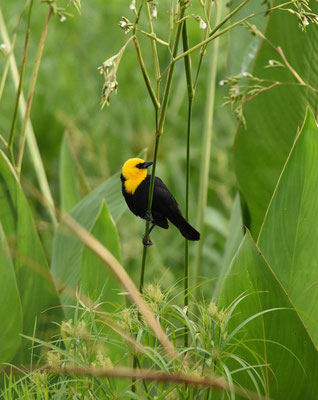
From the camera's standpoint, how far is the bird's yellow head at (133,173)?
2.09 feet

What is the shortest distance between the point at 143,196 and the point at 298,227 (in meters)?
0.31

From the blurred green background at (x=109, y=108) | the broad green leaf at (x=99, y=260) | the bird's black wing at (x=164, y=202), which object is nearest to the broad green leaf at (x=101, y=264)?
the broad green leaf at (x=99, y=260)

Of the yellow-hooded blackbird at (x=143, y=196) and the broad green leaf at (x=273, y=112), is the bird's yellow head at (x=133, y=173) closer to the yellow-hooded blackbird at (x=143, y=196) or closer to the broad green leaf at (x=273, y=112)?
the yellow-hooded blackbird at (x=143, y=196)

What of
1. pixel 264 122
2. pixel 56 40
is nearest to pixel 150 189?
pixel 264 122

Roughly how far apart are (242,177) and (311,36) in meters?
0.27

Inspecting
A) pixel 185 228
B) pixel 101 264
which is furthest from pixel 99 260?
pixel 185 228

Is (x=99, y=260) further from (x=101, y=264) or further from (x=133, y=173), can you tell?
(x=133, y=173)

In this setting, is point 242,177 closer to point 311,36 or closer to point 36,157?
point 311,36

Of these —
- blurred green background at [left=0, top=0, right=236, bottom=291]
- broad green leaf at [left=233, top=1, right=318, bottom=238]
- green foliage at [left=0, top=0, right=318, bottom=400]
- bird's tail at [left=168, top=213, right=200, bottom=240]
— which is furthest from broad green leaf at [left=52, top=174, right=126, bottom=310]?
blurred green background at [left=0, top=0, right=236, bottom=291]

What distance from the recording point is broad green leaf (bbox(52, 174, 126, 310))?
1154mm

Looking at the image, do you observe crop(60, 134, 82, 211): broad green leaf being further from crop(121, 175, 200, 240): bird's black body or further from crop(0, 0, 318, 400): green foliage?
crop(121, 175, 200, 240): bird's black body

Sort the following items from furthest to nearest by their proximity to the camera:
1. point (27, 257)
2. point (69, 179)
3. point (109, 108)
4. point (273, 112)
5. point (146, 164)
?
point (109, 108) < point (69, 179) < point (273, 112) < point (27, 257) < point (146, 164)

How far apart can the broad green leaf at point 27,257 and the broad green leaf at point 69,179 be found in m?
0.44

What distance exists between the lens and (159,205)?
0.65 m
